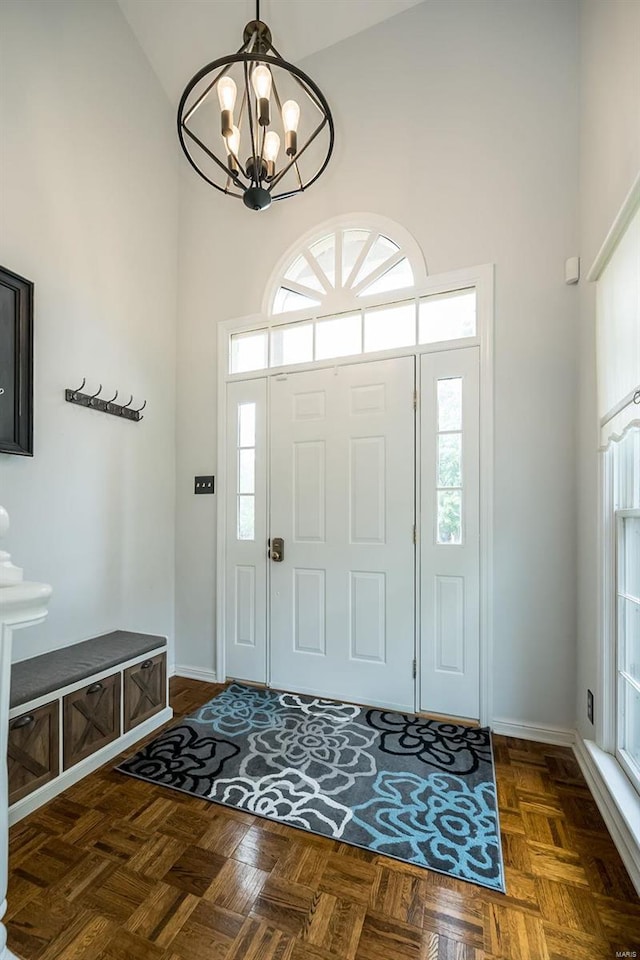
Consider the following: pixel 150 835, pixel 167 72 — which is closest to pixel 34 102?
pixel 167 72

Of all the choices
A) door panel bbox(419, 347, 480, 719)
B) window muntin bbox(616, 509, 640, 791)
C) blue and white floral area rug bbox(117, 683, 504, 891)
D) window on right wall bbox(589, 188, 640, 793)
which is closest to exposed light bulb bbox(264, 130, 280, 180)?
door panel bbox(419, 347, 480, 719)

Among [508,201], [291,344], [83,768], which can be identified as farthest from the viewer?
[291,344]

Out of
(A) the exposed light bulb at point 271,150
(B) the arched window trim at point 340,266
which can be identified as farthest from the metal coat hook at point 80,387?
Result: (A) the exposed light bulb at point 271,150

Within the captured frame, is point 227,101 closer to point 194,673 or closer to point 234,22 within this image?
point 234,22

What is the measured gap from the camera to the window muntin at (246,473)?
10.0 ft

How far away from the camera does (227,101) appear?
190 centimetres

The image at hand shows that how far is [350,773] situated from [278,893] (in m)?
0.69

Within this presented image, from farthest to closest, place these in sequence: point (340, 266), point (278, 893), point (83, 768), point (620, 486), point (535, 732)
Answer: point (340, 266) < point (535, 732) < point (83, 768) < point (620, 486) < point (278, 893)

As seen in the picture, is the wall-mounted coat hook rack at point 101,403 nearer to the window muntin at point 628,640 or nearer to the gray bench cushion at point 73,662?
the gray bench cushion at point 73,662

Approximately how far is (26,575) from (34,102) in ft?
8.15

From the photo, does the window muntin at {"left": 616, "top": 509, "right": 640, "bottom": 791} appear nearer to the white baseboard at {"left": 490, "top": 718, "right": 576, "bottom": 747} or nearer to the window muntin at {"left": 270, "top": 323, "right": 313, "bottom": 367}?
the white baseboard at {"left": 490, "top": 718, "right": 576, "bottom": 747}

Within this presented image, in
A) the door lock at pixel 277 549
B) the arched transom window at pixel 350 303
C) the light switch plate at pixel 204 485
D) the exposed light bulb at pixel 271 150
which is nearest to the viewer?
the exposed light bulb at pixel 271 150

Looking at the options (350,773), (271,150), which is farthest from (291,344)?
(350,773)

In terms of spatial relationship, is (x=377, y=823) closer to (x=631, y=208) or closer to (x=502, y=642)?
(x=502, y=642)
